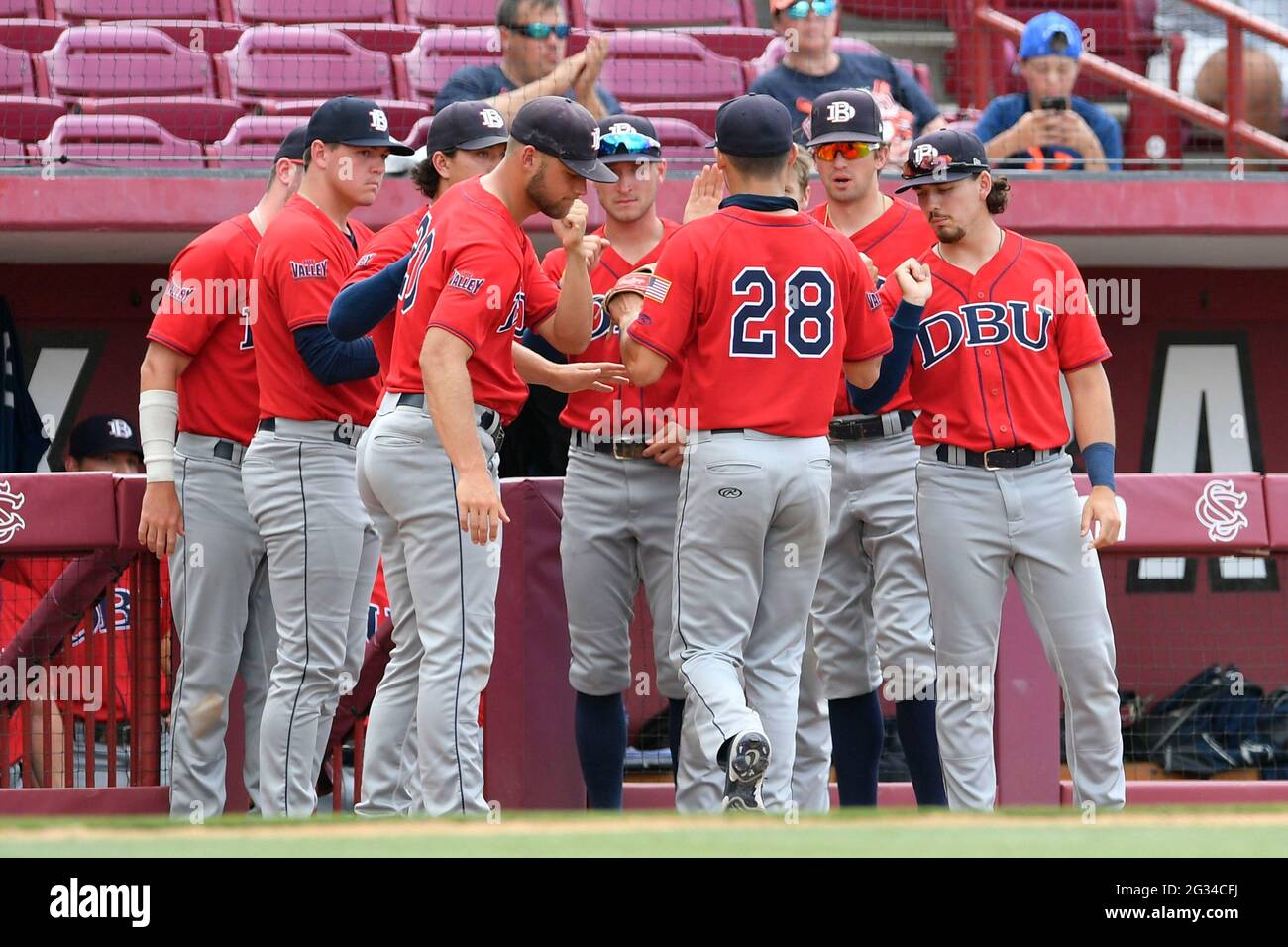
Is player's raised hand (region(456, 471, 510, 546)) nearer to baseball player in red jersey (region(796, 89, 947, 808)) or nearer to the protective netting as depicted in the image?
baseball player in red jersey (region(796, 89, 947, 808))

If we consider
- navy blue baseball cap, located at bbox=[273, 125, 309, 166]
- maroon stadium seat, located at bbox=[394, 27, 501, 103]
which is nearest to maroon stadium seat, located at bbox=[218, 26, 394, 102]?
maroon stadium seat, located at bbox=[394, 27, 501, 103]

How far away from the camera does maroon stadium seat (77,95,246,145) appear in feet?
26.2

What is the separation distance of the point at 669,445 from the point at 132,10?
5.71m

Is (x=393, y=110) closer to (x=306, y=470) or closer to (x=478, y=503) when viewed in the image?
(x=306, y=470)

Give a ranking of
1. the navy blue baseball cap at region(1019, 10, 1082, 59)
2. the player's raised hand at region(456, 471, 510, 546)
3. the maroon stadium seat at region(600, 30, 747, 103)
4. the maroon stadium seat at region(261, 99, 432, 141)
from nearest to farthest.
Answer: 1. the player's raised hand at region(456, 471, 510, 546)
2. the navy blue baseball cap at region(1019, 10, 1082, 59)
3. the maroon stadium seat at region(261, 99, 432, 141)
4. the maroon stadium seat at region(600, 30, 747, 103)

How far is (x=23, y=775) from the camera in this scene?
4.83m

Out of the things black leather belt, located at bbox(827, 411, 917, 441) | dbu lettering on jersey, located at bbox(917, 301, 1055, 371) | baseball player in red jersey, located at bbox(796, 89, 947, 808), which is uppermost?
dbu lettering on jersey, located at bbox(917, 301, 1055, 371)

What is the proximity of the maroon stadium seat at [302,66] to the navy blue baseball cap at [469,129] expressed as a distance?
3.94 m

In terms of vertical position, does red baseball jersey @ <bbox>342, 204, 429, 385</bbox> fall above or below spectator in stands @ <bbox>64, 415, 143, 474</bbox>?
above

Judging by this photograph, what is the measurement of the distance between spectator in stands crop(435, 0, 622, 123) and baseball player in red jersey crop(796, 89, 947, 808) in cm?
231

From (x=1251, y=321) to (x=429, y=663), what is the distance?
6.13 m

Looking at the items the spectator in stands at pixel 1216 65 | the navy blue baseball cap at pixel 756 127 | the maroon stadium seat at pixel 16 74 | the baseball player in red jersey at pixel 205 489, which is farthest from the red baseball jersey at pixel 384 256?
the spectator in stands at pixel 1216 65

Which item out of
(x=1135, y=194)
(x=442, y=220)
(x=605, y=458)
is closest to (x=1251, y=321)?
(x=1135, y=194)
